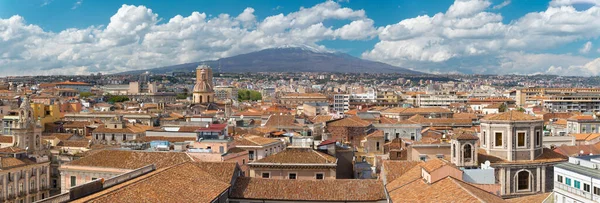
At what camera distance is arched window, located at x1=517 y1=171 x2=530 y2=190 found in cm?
3158

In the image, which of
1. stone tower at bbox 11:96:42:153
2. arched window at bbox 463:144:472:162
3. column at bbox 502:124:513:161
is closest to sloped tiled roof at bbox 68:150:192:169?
arched window at bbox 463:144:472:162

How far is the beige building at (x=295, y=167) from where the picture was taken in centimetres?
2819

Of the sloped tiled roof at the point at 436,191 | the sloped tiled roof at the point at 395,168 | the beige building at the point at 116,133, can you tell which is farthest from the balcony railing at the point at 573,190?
the beige building at the point at 116,133

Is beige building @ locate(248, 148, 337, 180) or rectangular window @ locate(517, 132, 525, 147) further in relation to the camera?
rectangular window @ locate(517, 132, 525, 147)

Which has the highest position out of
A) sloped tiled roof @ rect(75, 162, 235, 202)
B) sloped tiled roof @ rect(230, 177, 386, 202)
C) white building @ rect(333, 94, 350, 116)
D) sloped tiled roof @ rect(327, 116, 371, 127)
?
white building @ rect(333, 94, 350, 116)

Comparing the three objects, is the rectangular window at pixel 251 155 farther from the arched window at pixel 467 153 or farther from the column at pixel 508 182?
the column at pixel 508 182

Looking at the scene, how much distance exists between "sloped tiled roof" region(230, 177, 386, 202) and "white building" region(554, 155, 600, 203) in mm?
7081

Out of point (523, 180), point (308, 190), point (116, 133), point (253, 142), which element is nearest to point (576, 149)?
point (523, 180)

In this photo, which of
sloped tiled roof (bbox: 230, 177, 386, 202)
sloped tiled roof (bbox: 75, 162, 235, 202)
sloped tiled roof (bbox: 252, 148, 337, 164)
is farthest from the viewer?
sloped tiled roof (bbox: 252, 148, 337, 164)

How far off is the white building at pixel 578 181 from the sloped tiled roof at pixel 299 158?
989cm

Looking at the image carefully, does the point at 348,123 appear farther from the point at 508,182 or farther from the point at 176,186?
the point at 176,186

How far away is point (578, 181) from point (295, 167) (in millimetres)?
11984

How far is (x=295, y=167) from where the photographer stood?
28.2 metres

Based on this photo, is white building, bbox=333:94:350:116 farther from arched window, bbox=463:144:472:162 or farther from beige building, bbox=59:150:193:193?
beige building, bbox=59:150:193:193
